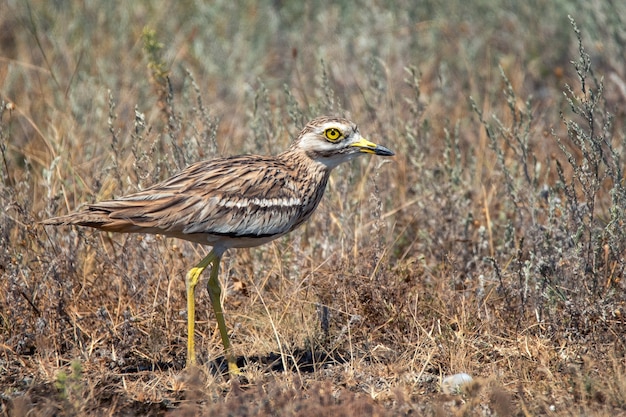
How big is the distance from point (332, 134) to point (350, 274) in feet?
2.51

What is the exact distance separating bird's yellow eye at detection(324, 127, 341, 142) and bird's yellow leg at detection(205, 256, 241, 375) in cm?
90

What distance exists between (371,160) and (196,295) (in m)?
1.80

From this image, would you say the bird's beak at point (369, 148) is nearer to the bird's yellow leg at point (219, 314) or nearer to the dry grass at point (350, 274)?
the dry grass at point (350, 274)

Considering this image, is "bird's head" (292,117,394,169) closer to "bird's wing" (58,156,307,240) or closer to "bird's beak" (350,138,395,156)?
"bird's beak" (350,138,395,156)

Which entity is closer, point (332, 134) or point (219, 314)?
point (219, 314)

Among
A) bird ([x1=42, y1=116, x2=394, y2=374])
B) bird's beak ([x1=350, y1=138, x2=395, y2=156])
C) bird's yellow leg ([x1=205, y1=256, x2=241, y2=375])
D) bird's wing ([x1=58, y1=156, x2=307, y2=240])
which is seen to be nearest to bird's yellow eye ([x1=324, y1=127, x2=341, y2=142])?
bird ([x1=42, y1=116, x2=394, y2=374])

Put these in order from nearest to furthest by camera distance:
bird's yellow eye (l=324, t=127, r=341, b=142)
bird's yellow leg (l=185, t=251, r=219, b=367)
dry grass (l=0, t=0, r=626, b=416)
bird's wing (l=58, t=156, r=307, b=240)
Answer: dry grass (l=0, t=0, r=626, b=416)
bird's wing (l=58, t=156, r=307, b=240)
bird's yellow leg (l=185, t=251, r=219, b=367)
bird's yellow eye (l=324, t=127, r=341, b=142)

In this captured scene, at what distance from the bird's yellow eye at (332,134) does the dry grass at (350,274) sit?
1.03 ft

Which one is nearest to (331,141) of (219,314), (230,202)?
(230,202)

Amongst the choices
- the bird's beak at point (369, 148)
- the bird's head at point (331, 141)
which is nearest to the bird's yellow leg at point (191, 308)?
the bird's head at point (331, 141)

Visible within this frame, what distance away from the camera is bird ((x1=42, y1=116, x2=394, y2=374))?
4.42 m

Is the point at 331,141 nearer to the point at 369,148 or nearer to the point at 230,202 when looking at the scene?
the point at 369,148

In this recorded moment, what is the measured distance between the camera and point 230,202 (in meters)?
4.64

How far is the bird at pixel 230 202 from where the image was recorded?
442cm
